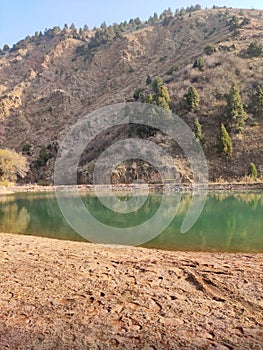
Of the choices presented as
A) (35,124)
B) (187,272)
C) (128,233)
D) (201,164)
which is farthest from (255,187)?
(35,124)

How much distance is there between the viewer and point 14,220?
17812 millimetres

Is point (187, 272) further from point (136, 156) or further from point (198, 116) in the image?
point (198, 116)

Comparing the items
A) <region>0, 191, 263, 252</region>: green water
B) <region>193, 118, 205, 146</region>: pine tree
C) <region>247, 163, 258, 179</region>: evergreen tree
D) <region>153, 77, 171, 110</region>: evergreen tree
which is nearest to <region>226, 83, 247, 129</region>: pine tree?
<region>193, 118, 205, 146</region>: pine tree

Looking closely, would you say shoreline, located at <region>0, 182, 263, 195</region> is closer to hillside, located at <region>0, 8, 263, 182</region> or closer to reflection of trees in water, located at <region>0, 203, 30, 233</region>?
hillside, located at <region>0, 8, 263, 182</region>

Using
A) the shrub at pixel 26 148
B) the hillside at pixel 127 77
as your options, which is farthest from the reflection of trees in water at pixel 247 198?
the shrub at pixel 26 148

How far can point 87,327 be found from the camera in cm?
443

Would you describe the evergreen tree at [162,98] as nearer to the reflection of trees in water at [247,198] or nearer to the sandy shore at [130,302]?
the reflection of trees in water at [247,198]

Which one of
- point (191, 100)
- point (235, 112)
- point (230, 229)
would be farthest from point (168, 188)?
point (230, 229)

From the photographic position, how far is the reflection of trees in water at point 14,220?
15.1 meters

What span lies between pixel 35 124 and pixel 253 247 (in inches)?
2548

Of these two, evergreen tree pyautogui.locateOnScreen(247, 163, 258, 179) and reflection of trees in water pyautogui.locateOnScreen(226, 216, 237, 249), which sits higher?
evergreen tree pyautogui.locateOnScreen(247, 163, 258, 179)

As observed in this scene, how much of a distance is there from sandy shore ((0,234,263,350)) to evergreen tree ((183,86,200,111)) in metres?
39.9

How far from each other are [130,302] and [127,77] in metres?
75.1

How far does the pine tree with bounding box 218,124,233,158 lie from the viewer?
3984cm
